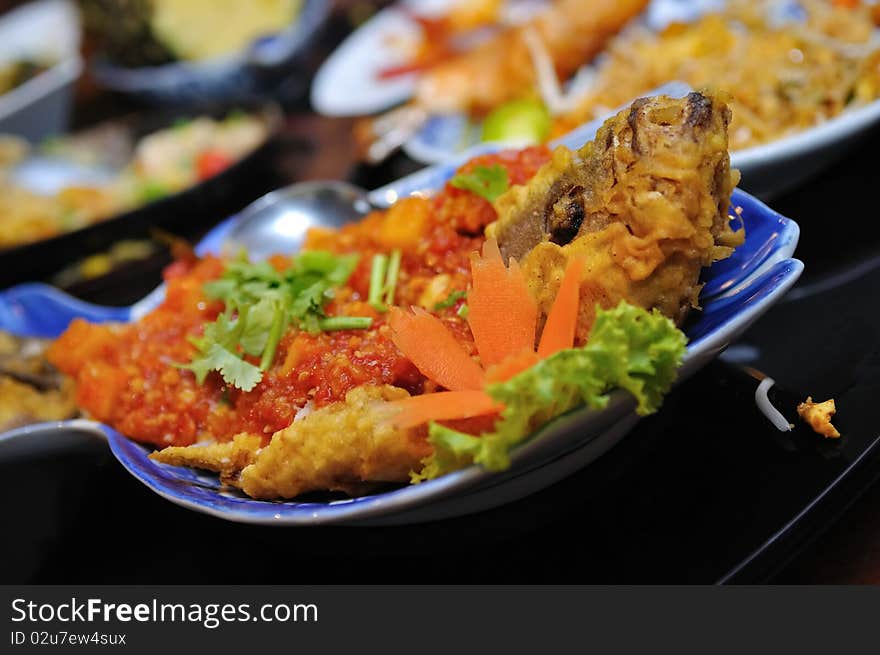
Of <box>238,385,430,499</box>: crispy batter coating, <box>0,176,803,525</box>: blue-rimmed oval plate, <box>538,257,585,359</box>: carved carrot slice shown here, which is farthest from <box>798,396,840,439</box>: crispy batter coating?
<box>238,385,430,499</box>: crispy batter coating

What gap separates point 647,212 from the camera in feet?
5.09

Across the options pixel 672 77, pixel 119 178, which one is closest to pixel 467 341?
pixel 672 77

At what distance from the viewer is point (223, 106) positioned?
16.6 feet

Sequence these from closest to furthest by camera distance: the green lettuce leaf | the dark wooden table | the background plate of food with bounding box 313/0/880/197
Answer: the green lettuce leaf → the dark wooden table → the background plate of food with bounding box 313/0/880/197

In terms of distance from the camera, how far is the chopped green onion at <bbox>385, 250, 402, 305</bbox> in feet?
7.08

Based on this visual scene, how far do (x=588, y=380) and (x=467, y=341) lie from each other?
0.44 meters

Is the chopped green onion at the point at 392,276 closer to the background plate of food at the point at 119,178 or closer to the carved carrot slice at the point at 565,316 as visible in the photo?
the carved carrot slice at the point at 565,316

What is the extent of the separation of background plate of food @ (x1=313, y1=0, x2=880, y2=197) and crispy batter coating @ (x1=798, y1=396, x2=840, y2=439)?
863 millimetres

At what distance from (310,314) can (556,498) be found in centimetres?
82

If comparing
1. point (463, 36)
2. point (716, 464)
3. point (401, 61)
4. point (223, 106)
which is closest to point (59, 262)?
point (223, 106)

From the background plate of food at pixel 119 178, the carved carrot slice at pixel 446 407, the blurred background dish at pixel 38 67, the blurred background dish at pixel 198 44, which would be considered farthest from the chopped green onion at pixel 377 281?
the blurred background dish at pixel 38 67

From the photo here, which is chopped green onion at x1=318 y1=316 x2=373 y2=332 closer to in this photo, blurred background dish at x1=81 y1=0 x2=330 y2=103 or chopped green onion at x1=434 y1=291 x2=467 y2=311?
chopped green onion at x1=434 y1=291 x2=467 y2=311

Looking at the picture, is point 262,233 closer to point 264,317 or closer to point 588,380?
point 264,317

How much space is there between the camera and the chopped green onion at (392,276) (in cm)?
216
